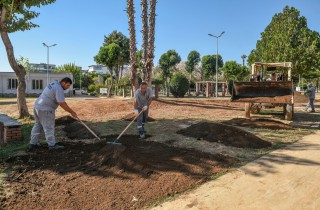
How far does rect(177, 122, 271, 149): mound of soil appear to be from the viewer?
6.40 metres

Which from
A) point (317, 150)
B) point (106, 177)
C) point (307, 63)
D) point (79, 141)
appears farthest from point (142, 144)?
point (307, 63)

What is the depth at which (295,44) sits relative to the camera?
2255cm

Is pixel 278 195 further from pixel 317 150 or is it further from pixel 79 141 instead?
pixel 79 141

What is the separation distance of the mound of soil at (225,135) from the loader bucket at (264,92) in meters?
4.01

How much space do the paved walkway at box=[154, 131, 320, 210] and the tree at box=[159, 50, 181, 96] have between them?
136 feet

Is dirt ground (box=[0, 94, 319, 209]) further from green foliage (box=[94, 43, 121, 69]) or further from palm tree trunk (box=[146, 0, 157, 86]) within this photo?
green foliage (box=[94, 43, 121, 69])

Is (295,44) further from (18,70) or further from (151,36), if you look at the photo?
(18,70)

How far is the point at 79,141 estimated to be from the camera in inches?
266

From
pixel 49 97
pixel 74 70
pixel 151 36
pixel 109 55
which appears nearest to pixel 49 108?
pixel 49 97

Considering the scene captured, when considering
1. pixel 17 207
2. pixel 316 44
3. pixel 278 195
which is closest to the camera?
pixel 17 207

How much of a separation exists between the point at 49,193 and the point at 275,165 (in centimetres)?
362

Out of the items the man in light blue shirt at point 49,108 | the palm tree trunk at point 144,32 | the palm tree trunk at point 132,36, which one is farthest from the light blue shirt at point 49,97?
the palm tree trunk at point 144,32

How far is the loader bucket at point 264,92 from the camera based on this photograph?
1063 cm

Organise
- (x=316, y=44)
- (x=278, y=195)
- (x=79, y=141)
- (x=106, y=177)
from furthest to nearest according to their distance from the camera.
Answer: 1. (x=316, y=44)
2. (x=79, y=141)
3. (x=106, y=177)
4. (x=278, y=195)
